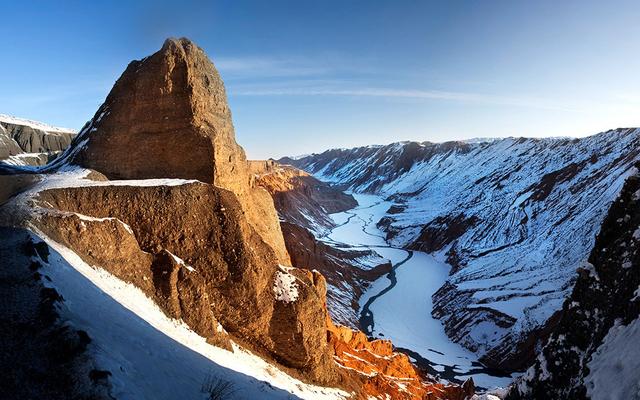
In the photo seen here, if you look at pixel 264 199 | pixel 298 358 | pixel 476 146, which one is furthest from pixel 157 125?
pixel 476 146

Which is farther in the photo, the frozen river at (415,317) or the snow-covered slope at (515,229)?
the snow-covered slope at (515,229)

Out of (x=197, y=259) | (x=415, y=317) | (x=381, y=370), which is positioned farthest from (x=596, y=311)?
(x=415, y=317)

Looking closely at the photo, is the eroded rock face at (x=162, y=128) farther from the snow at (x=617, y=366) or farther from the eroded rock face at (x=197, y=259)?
the snow at (x=617, y=366)

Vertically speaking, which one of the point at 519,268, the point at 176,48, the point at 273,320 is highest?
the point at 176,48

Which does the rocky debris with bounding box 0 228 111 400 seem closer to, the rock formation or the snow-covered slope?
the rock formation

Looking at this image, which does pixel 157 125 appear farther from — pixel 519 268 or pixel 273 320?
pixel 519 268

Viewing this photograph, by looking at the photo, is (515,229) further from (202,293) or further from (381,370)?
(202,293)

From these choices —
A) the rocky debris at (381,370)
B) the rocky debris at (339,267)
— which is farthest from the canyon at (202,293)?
the rocky debris at (339,267)
